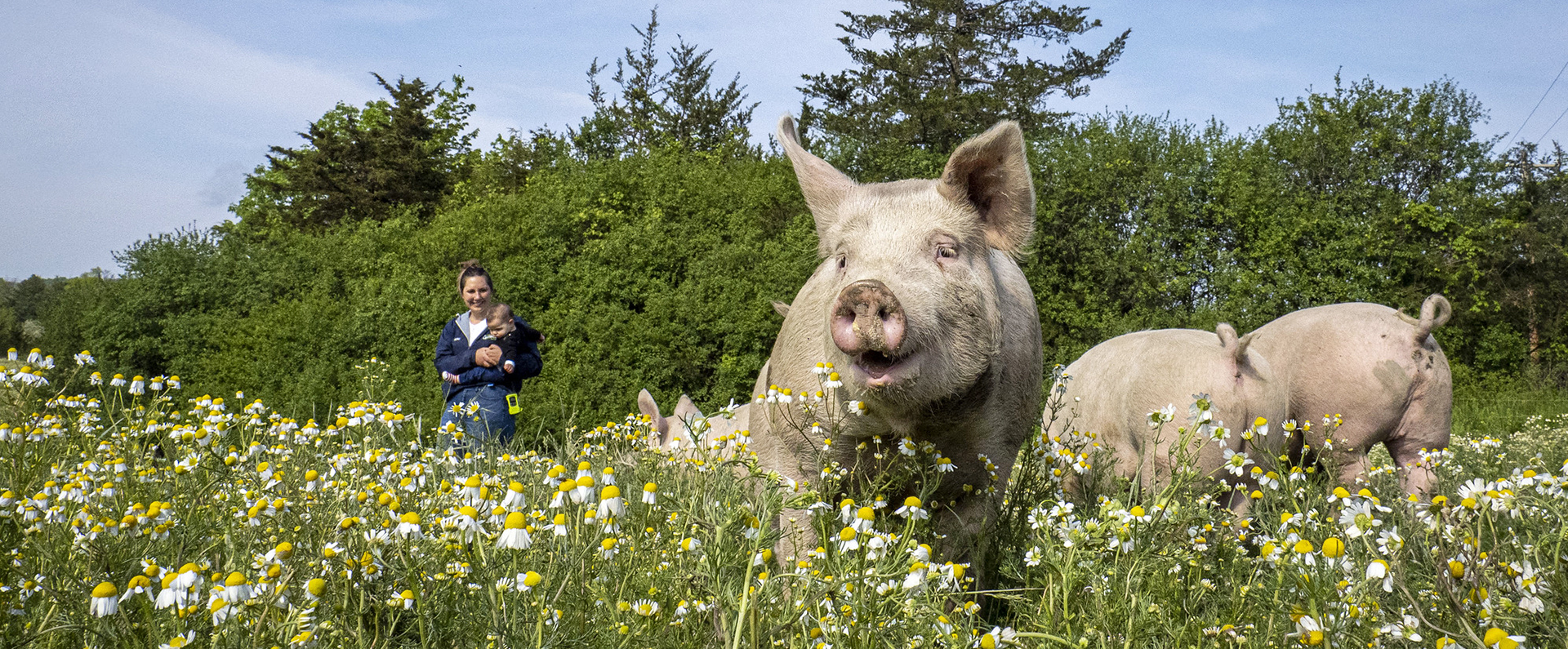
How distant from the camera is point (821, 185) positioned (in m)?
3.76

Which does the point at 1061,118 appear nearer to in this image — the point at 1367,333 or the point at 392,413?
the point at 1367,333

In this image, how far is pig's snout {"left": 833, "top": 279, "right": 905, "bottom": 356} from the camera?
2789 millimetres

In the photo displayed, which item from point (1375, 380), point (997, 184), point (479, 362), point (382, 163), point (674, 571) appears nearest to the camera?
point (674, 571)

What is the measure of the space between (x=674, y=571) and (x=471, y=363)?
228 inches

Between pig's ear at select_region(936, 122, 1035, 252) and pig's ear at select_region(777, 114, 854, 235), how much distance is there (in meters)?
0.40

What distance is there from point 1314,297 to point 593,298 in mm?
13192

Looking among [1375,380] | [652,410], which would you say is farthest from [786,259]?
[1375,380]

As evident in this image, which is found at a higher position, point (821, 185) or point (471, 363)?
point (821, 185)

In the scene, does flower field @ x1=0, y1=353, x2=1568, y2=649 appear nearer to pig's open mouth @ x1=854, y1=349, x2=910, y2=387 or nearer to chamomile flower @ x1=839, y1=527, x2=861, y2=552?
chamomile flower @ x1=839, y1=527, x2=861, y2=552

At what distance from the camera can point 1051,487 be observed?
3436 mm

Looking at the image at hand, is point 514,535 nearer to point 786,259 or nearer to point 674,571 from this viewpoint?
point 674,571

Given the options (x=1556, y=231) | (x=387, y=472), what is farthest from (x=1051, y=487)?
(x=1556, y=231)

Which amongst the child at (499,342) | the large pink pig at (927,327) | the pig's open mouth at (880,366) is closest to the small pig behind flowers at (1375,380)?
the large pink pig at (927,327)

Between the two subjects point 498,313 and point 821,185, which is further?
point 498,313
